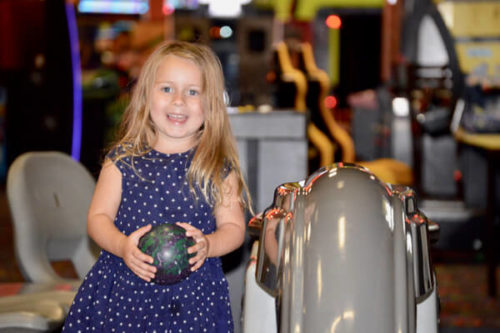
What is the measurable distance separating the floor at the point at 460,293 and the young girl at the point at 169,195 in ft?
7.38

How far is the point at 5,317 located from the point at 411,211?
1201 mm

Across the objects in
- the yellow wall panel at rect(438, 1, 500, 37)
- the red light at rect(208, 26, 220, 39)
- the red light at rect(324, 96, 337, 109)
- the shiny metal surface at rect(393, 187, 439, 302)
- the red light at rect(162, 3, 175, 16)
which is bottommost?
the red light at rect(324, 96, 337, 109)

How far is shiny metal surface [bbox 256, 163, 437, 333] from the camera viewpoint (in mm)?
909

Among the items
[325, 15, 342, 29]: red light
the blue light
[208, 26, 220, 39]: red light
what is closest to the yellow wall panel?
the blue light

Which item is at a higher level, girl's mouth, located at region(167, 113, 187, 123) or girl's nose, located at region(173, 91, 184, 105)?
girl's nose, located at region(173, 91, 184, 105)

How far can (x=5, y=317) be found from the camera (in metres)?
1.82

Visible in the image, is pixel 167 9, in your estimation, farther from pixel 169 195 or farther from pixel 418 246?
pixel 418 246

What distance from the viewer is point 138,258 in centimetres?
132

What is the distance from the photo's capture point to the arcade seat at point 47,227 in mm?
2041

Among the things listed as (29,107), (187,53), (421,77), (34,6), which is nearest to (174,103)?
(187,53)

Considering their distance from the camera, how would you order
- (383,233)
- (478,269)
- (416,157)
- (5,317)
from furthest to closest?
1. (416,157)
2. (478,269)
3. (5,317)
4. (383,233)

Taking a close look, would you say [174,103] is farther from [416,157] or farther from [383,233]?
[416,157]

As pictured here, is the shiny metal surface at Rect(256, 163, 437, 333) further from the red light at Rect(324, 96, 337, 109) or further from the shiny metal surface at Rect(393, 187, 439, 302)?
the red light at Rect(324, 96, 337, 109)

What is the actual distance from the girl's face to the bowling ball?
0.38 m
